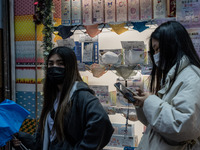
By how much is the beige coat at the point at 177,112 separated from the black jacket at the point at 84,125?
32cm

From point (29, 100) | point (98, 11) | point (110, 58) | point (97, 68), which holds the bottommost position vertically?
point (29, 100)

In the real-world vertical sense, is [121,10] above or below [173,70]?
above

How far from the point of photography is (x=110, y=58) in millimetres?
3053

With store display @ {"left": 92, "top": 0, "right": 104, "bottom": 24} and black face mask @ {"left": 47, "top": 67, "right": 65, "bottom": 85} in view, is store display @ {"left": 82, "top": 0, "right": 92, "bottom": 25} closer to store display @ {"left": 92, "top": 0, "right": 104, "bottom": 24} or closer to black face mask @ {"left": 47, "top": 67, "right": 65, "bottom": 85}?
store display @ {"left": 92, "top": 0, "right": 104, "bottom": 24}

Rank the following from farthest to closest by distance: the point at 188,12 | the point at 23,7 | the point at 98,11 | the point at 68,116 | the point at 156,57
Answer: the point at 23,7 → the point at 98,11 → the point at 188,12 → the point at 68,116 → the point at 156,57

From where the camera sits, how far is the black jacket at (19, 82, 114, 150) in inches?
61.6

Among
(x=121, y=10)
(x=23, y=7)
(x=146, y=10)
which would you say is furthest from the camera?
(x=23, y=7)

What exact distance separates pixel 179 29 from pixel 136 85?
67.8 inches

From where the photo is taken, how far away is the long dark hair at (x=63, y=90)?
5.43 feet

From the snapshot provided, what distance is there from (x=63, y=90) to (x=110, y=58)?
55.1 inches

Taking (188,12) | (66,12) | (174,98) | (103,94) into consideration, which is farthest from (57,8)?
(174,98)

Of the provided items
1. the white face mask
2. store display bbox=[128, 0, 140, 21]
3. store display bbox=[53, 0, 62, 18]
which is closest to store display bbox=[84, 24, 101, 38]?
store display bbox=[128, 0, 140, 21]

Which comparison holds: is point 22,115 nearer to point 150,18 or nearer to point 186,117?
point 186,117

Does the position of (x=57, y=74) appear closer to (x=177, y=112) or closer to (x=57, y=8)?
(x=177, y=112)
